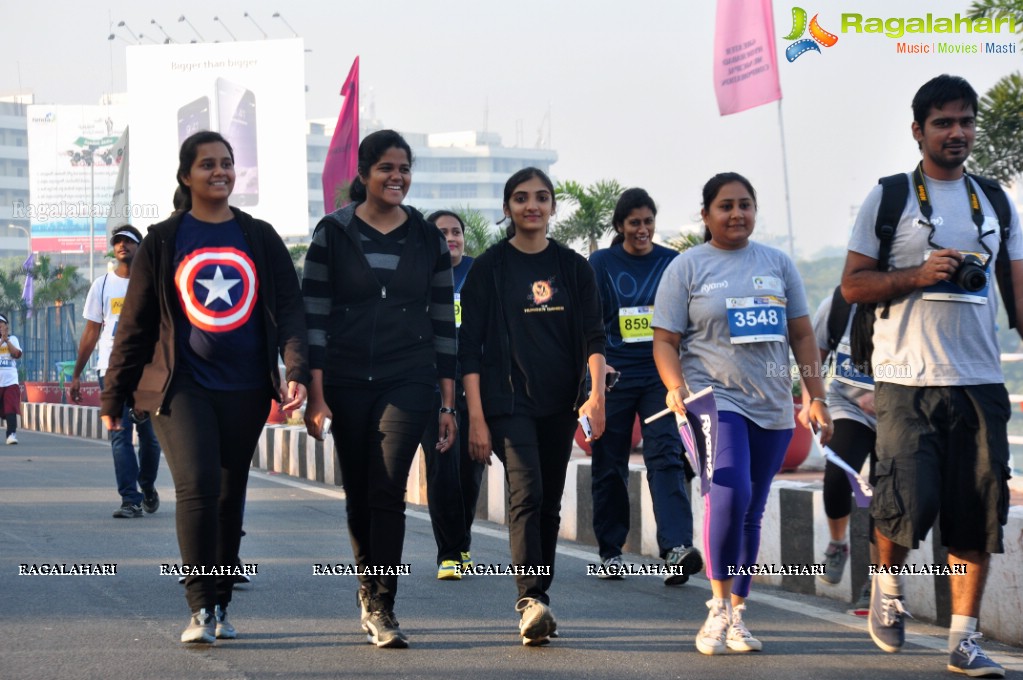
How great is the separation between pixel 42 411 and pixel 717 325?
2945 cm

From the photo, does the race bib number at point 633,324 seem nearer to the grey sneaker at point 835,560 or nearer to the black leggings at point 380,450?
the grey sneaker at point 835,560

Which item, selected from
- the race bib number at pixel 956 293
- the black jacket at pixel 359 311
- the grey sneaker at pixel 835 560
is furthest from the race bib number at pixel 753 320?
the grey sneaker at pixel 835 560

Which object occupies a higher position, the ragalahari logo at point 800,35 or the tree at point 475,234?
the ragalahari logo at point 800,35

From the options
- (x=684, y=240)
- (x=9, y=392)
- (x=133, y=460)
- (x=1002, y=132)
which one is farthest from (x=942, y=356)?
(x=9, y=392)

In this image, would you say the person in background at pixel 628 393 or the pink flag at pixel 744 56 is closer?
the person in background at pixel 628 393

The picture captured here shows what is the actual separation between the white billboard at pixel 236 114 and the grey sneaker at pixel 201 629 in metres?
73.3

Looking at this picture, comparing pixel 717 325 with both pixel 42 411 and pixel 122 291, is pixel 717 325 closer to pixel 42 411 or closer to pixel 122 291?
pixel 122 291

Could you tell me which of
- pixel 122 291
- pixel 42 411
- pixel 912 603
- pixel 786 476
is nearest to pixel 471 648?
pixel 912 603

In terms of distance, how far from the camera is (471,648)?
5695 millimetres

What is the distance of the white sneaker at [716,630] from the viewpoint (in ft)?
18.7

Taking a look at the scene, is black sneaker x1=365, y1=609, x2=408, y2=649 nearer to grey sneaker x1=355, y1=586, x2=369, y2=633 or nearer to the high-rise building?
grey sneaker x1=355, y1=586, x2=369, y2=633

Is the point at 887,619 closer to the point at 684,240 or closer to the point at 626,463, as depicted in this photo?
the point at 626,463

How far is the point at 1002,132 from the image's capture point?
13648 mm

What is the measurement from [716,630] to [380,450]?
4.53ft
